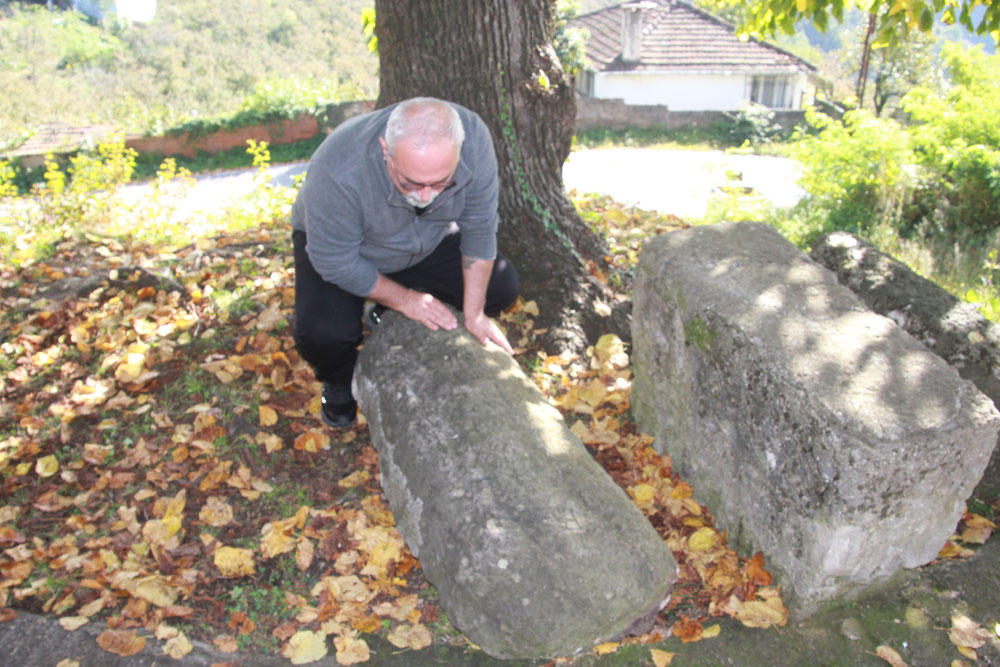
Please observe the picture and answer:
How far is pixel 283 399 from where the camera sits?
11.6ft

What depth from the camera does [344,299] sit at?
10.2 ft

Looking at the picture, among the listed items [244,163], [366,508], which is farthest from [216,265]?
[244,163]

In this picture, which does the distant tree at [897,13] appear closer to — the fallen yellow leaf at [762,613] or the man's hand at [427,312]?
the man's hand at [427,312]

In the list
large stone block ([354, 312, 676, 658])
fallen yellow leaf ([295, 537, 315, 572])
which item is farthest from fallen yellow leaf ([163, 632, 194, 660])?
large stone block ([354, 312, 676, 658])

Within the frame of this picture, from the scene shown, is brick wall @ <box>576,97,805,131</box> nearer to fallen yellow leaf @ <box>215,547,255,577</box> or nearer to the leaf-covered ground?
the leaf-covered ground

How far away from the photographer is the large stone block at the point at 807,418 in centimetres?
201

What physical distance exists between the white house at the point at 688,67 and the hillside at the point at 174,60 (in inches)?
461

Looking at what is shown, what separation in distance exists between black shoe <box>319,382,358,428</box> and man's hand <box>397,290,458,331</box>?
0.59 metres

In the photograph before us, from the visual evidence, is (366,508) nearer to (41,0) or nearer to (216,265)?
(216,265)

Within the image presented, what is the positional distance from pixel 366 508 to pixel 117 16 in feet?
157

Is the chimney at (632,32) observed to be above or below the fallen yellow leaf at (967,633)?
above

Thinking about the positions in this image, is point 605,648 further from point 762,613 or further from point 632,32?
point 632,32

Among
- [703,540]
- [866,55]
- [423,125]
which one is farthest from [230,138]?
[703,540]

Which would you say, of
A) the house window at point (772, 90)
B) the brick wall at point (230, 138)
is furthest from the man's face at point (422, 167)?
the house window at point (772, 90)
